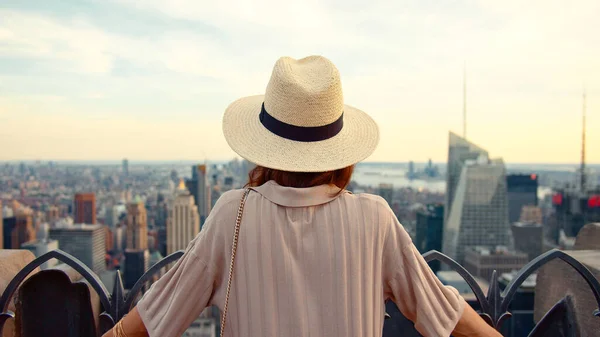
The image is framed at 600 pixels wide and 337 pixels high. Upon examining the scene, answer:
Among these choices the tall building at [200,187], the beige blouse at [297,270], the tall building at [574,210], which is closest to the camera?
the beige blouse at [297,270]

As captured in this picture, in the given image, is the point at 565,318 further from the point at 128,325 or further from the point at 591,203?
the point at 591,203

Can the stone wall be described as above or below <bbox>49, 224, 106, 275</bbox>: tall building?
above

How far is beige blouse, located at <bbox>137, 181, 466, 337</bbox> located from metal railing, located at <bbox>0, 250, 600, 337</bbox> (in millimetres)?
405

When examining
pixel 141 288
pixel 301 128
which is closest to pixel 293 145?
pixel 301 128

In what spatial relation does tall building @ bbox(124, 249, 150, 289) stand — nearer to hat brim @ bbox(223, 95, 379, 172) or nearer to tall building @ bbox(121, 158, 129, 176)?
tall building @ bbox(121, 158, 129, 176)

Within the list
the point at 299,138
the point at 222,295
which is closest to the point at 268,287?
the point at 222,295

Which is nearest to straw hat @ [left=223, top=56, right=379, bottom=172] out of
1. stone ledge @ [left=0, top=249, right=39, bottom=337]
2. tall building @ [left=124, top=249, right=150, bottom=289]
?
stone ledge @ [left=0, top=249, right=39, bottom=337]

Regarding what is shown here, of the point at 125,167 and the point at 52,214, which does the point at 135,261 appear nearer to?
the point at 52,214

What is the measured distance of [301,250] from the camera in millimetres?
982

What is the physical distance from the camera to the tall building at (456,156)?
Result: 57019mm

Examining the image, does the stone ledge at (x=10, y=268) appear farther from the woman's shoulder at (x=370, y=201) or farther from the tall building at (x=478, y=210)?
the tall building at (x=478, y=210)

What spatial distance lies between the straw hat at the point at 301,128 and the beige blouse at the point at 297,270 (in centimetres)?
6

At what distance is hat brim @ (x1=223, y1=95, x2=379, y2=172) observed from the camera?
0.99m

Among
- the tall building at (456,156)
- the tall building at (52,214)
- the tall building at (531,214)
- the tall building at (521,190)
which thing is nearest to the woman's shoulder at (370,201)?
the tall building at (52,214)
